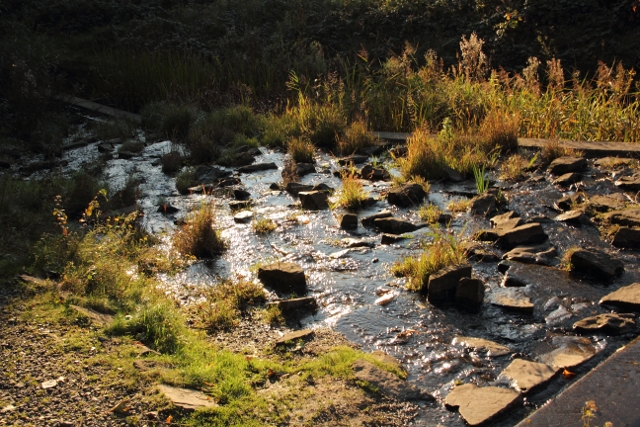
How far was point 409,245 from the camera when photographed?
566cm

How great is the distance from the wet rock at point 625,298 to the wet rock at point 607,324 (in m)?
0.11

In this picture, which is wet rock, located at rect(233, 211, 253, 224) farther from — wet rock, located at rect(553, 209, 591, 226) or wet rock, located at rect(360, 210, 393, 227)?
wet rock, located at rect(553, 209, 591, 226)

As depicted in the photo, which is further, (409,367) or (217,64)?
(217,64)

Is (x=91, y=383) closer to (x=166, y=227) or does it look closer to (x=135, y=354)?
(x=135, y=354)

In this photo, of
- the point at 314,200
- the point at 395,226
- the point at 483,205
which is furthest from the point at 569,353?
the point at 314,200

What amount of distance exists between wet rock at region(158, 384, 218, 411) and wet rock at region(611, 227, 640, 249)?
3705 millimetres

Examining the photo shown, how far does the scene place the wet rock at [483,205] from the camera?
20.5ft

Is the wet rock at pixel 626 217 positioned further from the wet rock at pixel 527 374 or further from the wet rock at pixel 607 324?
the wet rock at pixel 527 374

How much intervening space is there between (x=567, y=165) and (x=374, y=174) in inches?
84.6

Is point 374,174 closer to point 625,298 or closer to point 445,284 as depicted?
point 445,284

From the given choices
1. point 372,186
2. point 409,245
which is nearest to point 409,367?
point 409,245

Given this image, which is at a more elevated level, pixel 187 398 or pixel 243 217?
pixel 187 398

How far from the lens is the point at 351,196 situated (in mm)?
6773

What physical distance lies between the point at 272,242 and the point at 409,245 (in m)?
1.25
